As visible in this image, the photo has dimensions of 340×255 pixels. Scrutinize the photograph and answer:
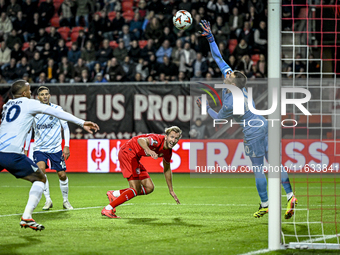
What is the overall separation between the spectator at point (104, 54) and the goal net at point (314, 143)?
6422 mm

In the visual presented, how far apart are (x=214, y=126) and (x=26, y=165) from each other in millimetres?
9858

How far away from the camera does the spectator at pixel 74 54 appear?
19.3 m

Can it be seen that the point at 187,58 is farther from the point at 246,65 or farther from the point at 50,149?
the point at 50,149

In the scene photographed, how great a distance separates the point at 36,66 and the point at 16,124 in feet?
42.4

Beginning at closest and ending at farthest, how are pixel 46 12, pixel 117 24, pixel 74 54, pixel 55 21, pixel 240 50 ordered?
pixel 240 50 → pixel 74 54 → pixel 117 24 → pixel 46 12 → pixel 55 21

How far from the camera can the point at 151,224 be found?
7.33m

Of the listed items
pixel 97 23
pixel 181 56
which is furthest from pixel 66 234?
pixel 97 23

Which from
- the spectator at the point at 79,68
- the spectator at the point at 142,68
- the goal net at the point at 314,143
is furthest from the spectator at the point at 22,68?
the goal net at the point at 314,143

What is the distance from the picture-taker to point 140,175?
8180 mm

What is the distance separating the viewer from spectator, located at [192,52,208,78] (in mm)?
16969

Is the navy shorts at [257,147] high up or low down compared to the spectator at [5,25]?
down

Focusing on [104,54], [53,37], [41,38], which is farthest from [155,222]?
[41,38]

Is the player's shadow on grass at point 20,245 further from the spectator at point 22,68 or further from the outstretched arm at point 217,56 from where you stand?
the spectator at point 22,68

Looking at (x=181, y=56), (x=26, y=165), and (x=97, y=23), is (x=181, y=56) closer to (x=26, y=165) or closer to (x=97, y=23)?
(x=97, y=23)
